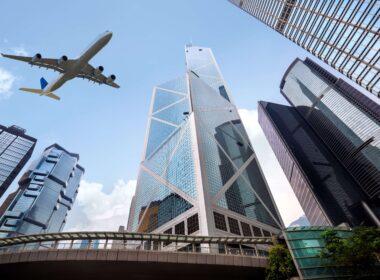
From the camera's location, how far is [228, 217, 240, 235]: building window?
6750 cm

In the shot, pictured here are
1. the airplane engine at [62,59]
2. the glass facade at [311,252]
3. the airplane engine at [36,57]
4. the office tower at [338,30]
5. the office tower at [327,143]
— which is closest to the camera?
the glass facade at [311,252]

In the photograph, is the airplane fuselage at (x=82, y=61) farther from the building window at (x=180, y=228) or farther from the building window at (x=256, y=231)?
the building window at (x=256, y=231)

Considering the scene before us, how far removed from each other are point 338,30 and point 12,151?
195868 mm

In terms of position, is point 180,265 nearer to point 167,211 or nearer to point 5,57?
point 5,57

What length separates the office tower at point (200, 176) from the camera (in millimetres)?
70250

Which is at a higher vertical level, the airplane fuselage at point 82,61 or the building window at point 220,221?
the airplane fuselage at point 82,61

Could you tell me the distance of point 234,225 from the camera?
69438 millimetres

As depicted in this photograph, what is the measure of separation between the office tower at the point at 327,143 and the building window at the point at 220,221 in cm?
8041

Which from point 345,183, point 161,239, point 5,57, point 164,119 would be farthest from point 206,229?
point 345,183

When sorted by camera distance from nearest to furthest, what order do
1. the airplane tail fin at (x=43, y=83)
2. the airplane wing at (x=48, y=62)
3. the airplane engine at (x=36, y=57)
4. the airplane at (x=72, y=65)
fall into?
the airplane at (x=72, y=65) < the airplane engine at (x=36, y=57) < the airplane wing at (x=48, y=62) < the airplane tail fin at (x=43, y=83)

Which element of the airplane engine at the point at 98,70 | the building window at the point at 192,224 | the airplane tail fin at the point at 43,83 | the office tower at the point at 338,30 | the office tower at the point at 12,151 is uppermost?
the office tower at the point at 12,151

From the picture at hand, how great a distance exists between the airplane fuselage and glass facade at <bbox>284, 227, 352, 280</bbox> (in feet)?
137

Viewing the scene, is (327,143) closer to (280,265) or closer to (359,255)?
(359,255)

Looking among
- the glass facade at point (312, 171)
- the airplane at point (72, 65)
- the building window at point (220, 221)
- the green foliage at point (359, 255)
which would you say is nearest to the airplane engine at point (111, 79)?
the airplane at point (72, 65)
